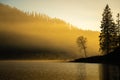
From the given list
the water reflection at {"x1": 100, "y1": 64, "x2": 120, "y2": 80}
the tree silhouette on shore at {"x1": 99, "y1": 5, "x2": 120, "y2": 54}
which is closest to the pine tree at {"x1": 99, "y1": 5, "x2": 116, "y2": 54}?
the tree silhouette on shore at {"x1": 99, "y1": 5, "x2": 120, "y2": 54}

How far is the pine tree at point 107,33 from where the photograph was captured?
4331 inches

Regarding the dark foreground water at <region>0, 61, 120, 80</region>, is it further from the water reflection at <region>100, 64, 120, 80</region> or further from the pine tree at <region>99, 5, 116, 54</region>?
the pine tree at <region>99, 5, 116, 54</region>

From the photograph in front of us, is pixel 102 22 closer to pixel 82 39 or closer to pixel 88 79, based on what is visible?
pixel 82 39

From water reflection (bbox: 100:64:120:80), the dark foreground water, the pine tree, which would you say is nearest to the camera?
water reflection (bbox: 100:64:120:80)

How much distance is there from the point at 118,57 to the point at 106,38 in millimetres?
21965

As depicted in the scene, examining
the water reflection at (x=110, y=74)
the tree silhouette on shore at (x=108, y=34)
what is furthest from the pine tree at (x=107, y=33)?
the water reflection at (x=110, y=74)

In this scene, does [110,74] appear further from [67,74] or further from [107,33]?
[107,33]

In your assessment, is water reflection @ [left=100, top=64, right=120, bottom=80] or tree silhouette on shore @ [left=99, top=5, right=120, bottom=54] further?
tree silhouette on shore @ [left=99, top=5, right=120, bottom=54]

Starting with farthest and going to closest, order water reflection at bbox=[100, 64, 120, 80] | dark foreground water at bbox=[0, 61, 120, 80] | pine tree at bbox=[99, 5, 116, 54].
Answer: pine tree at bbox=[99, 5, 116, 54], dark foreground water at bbox=[0, 61, 120, 80], water reflection at bbox=[100, 64, 120, 80]

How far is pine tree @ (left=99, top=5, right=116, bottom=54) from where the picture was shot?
110000mm

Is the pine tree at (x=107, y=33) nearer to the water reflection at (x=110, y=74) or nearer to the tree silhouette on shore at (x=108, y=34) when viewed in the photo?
the tree silhouette on shore at (x=108, y=34)

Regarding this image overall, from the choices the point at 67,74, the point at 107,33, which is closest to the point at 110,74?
the point at 67,74

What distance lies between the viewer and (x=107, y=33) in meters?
112

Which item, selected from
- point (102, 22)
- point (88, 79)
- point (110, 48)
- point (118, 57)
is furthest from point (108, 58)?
point (88, 79)
